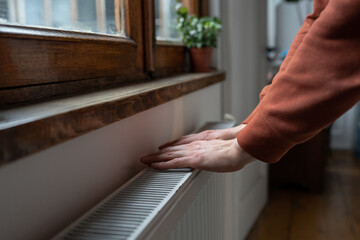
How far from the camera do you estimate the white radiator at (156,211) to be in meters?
0.52

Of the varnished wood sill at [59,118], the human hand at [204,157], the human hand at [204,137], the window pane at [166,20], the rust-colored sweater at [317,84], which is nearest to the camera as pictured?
the varnished wood sill at [59,118]

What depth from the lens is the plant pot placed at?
145 centimetres

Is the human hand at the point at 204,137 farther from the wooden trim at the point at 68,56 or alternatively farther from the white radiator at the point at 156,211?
the wooden trim at the point at 68,56

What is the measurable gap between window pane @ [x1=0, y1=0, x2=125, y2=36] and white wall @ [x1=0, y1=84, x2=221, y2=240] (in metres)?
0.23

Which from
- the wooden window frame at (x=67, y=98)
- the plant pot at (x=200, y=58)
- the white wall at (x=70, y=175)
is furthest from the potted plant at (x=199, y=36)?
the white wall at (x=70, y=175)

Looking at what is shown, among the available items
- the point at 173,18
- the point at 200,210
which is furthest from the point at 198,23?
the point at 200,210

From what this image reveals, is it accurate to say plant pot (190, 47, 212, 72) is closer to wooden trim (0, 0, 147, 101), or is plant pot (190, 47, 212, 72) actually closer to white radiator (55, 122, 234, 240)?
wooden trim (0, 0, 147, 101)

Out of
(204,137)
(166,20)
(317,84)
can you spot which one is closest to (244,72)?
(166,20)

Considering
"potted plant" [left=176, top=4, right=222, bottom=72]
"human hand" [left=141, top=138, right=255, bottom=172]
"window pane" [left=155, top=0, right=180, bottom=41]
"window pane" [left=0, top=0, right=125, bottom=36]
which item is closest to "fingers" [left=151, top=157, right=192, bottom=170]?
"human hand" [left=141, top=138, right=255, bottom=172]

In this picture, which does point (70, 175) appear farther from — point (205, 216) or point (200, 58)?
point (200, 58)

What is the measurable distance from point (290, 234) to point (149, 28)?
1.40 meters

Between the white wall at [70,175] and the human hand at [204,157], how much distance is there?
0.07 meters

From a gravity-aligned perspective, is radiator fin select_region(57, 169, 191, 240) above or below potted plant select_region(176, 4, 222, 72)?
below

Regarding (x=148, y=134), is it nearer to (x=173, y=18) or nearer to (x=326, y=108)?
Result: (x=326, y=108)
